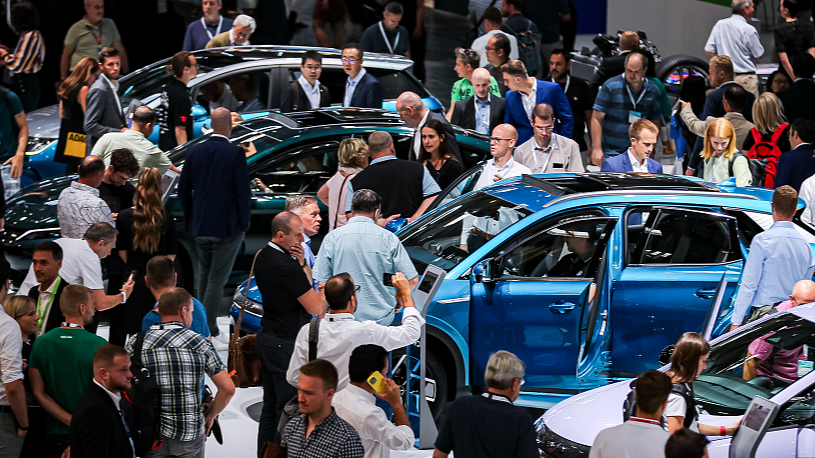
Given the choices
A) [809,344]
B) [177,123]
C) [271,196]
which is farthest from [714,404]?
[177,123]

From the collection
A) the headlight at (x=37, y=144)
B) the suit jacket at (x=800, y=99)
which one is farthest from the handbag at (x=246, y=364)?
the suit jacket at (x=800, y=99)

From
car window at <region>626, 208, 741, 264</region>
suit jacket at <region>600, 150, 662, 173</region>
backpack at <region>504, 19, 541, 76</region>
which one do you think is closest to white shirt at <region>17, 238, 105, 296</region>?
car window at <region>626, 208, 741, 264</region>

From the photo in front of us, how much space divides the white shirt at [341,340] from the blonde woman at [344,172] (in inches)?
113

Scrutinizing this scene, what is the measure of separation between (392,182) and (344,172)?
1.47ft

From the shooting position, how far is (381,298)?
19.9 feet

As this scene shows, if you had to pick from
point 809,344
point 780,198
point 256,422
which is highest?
point 780,198

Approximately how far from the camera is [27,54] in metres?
12.8

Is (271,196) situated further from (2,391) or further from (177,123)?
(2,391)

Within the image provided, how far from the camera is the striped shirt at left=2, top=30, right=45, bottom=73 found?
12781mm

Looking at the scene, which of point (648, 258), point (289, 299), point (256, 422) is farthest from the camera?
point (256, 422)

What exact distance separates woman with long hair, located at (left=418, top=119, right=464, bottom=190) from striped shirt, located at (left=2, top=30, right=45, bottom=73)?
682 cm

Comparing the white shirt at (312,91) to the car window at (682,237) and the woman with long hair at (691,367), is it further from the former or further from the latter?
the woman with long hair at (691,367)

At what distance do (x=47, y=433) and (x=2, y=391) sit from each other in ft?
1.08

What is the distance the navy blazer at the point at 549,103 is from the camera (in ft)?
34.0
